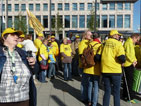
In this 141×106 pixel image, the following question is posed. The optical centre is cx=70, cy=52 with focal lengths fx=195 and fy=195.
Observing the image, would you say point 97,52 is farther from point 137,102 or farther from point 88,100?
point 137,102

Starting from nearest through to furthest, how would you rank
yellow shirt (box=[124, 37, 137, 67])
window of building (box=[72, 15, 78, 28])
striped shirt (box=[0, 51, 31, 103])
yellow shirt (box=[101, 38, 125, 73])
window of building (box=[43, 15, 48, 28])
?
striped shirt (box=[0, 51, 31, 103]), yellow shirt (box=[101, 38, 125, 73]), yellow shirt (box=[124, 37, 137, 67]), window of building (box=[72, 15, 78, 28]), window of building (box=[43, 15, 48, 28])

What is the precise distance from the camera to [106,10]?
53344 millimetres

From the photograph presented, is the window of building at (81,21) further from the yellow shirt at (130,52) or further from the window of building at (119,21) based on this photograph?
the yellow shirt at (130,52)

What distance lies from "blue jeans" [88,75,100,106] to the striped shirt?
2547mm

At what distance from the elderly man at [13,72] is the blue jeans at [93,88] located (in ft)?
7.97

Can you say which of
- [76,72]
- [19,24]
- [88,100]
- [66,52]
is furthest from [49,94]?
[19,24]

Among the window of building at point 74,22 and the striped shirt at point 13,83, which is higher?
the window of building at point 74,22

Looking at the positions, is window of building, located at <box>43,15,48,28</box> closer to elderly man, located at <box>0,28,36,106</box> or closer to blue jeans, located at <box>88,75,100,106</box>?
blue jeans, located at <box>88,75,100,106</box>

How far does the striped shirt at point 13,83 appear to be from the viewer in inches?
100

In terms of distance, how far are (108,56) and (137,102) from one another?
86.0 inches

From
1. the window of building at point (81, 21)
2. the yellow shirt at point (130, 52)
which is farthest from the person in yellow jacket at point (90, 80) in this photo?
the window of building at point (81, 21)

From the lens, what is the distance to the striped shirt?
255cm

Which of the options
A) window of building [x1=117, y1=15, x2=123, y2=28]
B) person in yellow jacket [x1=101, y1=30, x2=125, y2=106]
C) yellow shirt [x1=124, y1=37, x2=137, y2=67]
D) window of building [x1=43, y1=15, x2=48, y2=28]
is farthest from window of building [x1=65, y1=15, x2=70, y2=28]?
person in yellow jacket [x1=101, y1=30, x2=125, y2=106]

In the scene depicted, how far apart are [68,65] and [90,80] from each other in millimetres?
3277
